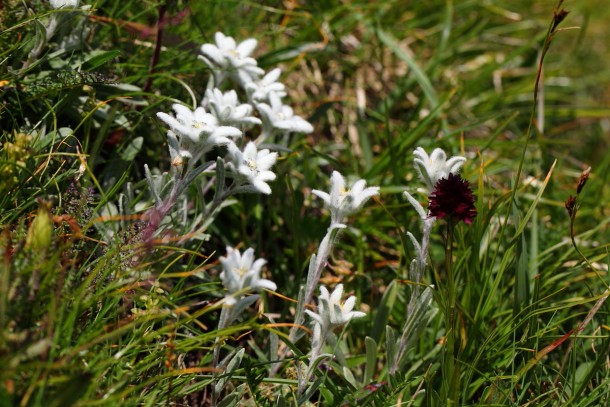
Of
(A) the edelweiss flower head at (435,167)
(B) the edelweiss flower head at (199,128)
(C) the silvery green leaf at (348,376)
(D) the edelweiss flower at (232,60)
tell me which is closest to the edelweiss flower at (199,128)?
(B) the edelweiss flower head at (199,128)

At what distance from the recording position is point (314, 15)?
4.20 m

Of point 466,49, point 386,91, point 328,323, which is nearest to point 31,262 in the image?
point 328,323

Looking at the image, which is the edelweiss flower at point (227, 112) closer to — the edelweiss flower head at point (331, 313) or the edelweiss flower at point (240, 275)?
the edelweiss flower at point (240, 275)

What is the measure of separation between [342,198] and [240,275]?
51cm

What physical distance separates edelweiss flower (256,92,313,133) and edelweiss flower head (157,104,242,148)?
37cm

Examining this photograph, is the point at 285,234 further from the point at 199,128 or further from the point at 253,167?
the point at 199,128

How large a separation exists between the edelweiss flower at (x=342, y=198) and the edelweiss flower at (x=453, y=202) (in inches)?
12.6

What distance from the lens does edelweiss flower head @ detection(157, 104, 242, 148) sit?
7.25ft

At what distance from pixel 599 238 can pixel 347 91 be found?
1774 mm

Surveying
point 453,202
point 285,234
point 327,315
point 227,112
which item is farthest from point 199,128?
point 285,234

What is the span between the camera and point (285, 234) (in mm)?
3273

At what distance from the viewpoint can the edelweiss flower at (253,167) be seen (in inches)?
90.5

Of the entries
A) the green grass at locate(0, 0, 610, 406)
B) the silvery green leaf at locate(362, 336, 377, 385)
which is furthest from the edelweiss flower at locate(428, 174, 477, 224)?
the silvery green leaf at locate(362, 336, 377, 385)

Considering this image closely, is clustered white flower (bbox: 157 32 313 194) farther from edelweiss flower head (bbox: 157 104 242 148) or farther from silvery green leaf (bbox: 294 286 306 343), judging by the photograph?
silvery green leaf (bbox: 294 286 306 343)
